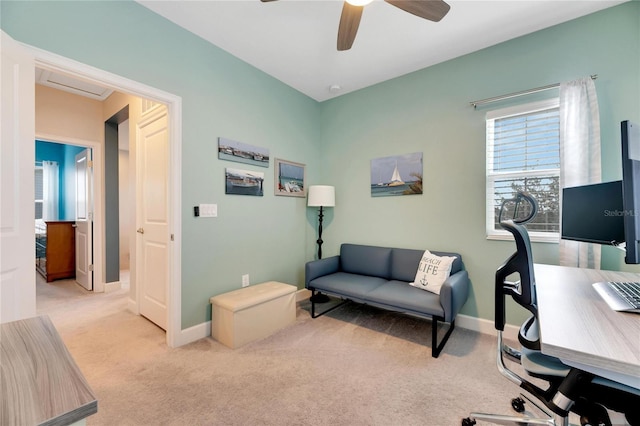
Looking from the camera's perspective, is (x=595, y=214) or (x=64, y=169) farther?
(x=64, y=169)

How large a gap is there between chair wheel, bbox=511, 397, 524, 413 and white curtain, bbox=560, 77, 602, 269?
1197 mm

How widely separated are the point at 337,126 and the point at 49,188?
6.24 m

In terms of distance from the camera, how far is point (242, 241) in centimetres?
283

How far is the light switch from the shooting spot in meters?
2.47

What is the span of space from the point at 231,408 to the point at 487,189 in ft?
9.27

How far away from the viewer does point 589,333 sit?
824 mm

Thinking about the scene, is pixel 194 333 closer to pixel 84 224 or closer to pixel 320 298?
pixel 320 298

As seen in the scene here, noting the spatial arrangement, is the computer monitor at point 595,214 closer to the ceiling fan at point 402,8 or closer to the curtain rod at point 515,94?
the curtain rod at point 515,94

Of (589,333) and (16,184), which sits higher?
(16,184)

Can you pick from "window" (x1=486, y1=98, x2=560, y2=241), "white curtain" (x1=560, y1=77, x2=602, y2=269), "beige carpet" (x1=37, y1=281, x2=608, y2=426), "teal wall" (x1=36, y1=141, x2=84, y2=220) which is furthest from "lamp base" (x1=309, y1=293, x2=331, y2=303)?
"teal wall" (x1=36, y1=141, x2=84, y2=220)

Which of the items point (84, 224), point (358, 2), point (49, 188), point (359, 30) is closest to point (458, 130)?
point (359, 30)

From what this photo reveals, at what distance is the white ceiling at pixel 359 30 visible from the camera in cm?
205

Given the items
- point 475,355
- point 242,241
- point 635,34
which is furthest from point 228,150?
point 635,34

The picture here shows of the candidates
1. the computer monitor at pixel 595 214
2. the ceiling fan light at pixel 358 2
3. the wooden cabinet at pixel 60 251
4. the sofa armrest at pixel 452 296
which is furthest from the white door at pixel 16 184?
the wooden cabinet at pixel 60 251
